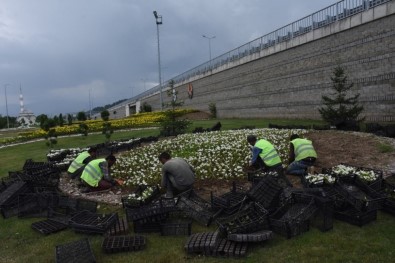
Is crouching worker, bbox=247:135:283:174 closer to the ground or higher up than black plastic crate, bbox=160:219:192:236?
higher up

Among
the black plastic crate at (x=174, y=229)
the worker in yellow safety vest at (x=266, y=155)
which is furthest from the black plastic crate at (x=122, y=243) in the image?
the worker in yellow safety vest at (x=266, y=155)

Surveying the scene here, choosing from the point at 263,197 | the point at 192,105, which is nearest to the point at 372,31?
the point at 263,197

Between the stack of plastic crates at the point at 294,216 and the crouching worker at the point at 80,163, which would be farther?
the crouching worker at the point at 80,163

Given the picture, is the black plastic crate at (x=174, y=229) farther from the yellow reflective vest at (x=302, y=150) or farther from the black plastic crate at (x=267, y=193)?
the yellow reflective vest at (x=302, y=150)

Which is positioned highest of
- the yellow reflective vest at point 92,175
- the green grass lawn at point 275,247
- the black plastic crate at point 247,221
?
the yellow reflective vest at point 92,175

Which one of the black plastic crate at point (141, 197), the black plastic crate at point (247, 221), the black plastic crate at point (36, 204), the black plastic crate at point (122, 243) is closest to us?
the black plastic crate at point (247, 221)

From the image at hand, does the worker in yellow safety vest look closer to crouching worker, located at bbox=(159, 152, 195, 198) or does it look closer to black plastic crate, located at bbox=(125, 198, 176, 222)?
crouching worker, located at bbox=(159, 152, 195, 198)

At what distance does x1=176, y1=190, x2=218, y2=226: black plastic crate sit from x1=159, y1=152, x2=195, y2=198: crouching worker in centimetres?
78

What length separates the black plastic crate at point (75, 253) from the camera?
636cm

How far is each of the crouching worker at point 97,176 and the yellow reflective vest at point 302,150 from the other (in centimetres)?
561

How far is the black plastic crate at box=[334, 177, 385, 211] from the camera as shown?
25.1ft

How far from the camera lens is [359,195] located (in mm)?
8305

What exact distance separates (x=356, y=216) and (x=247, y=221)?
2.27 meters

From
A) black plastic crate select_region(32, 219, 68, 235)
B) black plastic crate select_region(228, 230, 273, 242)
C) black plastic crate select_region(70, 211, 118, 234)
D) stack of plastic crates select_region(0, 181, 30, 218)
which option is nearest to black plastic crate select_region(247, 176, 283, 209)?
black plastic crate select_region(228, 230, 273, 242)
